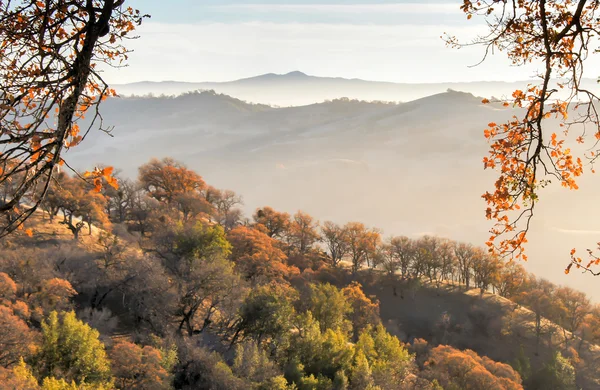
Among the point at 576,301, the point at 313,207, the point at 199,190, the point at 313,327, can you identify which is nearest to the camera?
the point at 313,327

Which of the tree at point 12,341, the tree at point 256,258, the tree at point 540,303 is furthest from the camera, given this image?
the tree at point 540,303

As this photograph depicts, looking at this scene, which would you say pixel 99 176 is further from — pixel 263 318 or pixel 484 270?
pixel 484 270

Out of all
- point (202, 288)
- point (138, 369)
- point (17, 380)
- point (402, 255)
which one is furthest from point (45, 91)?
point (402, 255)

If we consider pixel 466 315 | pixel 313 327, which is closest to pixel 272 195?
pixel 466 315

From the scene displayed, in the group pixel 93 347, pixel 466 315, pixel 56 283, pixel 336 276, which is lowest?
pixel 466 315

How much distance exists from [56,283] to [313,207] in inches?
5785

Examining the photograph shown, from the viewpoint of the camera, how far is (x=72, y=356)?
18.1 meters

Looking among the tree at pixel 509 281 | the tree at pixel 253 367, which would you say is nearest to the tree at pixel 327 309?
the tree at pixel 253 367

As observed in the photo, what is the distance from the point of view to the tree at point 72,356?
701 inches

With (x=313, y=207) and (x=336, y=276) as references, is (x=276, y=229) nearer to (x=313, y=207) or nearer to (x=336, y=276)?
(x=336, y=276)

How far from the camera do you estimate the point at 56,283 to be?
22797 millimetres

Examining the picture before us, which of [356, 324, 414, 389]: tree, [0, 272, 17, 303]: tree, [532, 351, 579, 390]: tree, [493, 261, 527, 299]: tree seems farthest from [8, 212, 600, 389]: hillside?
[356, 324, 414, 389]: tree

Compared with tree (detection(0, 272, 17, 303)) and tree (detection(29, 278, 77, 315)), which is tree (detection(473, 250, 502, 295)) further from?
tree (detection(0, 272, 17, 303))

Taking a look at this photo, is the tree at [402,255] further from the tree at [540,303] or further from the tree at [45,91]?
the tree at [45,91]
